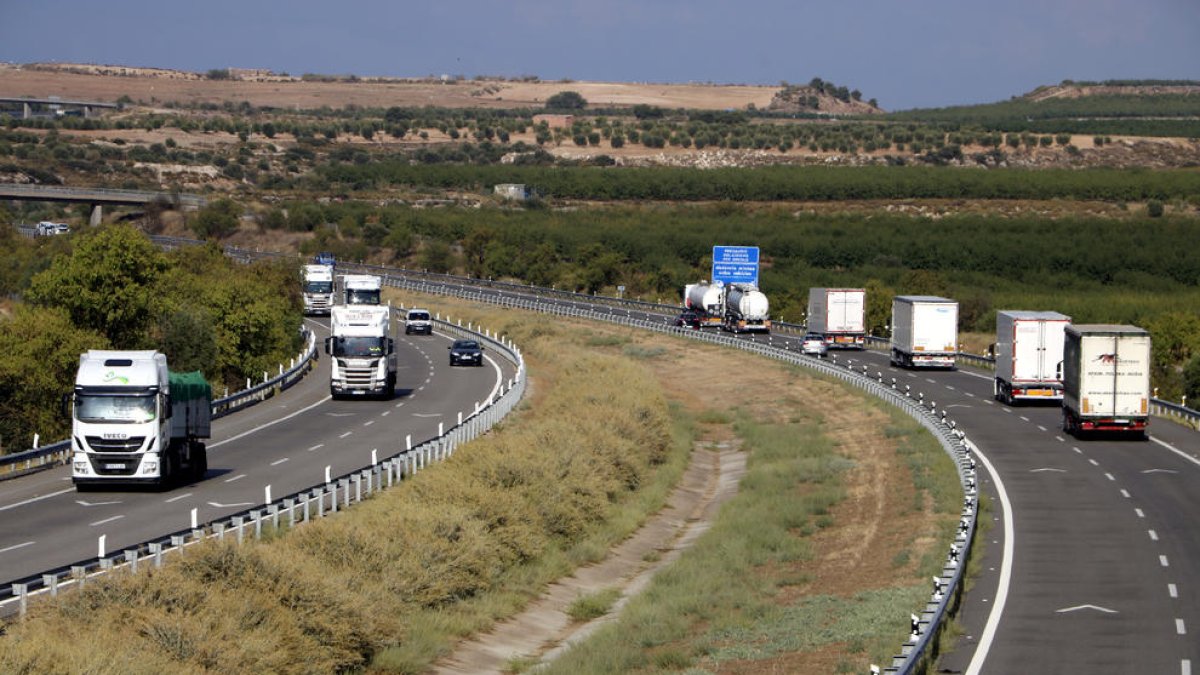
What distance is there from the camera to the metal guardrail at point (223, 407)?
3862 centimetres

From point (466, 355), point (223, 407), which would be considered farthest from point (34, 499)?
point (466, 355)

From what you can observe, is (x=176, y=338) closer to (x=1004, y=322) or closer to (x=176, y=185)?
(x=1004, y=322)

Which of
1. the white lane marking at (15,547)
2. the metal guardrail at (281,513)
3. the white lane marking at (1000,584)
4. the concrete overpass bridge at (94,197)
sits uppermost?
the concrete overpass bridge at (94,197)

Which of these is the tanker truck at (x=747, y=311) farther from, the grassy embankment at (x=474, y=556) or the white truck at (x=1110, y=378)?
the white truck at (x=1110, y=378)

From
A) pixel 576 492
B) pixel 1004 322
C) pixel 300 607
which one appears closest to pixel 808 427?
pixel 1004 322

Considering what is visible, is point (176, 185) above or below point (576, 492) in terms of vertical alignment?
above

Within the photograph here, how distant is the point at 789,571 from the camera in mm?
31797

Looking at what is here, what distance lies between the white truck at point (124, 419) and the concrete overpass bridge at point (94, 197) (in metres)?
106

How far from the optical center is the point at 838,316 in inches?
3194

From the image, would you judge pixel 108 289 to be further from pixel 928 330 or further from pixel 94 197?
pixel 94 197

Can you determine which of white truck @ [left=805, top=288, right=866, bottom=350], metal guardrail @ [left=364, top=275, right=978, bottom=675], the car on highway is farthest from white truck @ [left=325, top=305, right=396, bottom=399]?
white truck @ [left=805, top=288, right=866, bottom=350]

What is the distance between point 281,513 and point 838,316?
5485 cm

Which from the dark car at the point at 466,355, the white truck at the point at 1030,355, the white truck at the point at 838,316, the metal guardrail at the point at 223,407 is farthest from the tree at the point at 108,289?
the white truck at the point at 1030,355

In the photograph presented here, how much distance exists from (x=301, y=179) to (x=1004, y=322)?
14675 centimetres
